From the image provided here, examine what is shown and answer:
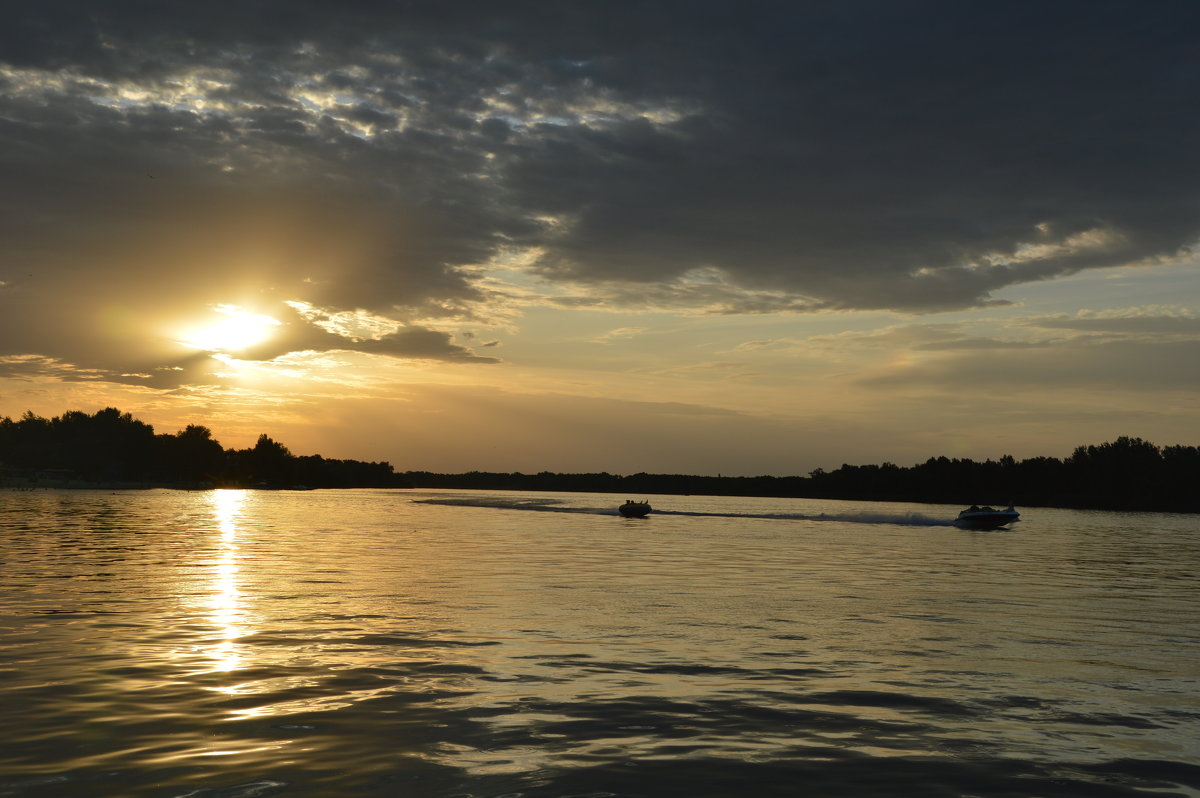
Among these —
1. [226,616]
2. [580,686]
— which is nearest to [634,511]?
[226,616]

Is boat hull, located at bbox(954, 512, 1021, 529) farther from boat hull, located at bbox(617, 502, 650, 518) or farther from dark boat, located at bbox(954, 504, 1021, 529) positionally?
boat hull, located at bbox(617, 502, 650, 518)

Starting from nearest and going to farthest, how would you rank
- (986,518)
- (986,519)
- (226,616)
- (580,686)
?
(580,686)
(226,616)
(986,518)
(986,519)

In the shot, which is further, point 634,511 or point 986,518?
point 634,511

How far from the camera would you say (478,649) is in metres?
22.0

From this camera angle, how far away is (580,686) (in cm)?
1777

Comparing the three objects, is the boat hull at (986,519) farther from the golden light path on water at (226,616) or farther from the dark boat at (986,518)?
the golden light path on water at (226,616)

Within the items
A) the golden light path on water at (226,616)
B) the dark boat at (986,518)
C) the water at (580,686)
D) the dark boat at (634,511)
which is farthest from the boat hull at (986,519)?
the golden light path on water at (226,616)

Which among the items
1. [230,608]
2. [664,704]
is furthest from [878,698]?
→ [230,608]

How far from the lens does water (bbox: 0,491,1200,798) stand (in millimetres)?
12188

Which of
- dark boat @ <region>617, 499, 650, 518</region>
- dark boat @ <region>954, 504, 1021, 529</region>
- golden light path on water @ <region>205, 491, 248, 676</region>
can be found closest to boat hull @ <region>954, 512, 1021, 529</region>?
dark boat @ <region>954, 504, 1021, 529</region>

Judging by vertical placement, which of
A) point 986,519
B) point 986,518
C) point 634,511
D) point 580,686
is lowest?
point 634,511

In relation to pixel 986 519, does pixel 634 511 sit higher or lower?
lower

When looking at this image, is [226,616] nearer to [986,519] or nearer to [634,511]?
[986,519]

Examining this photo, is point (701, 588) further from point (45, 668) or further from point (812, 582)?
point (45, 668)
